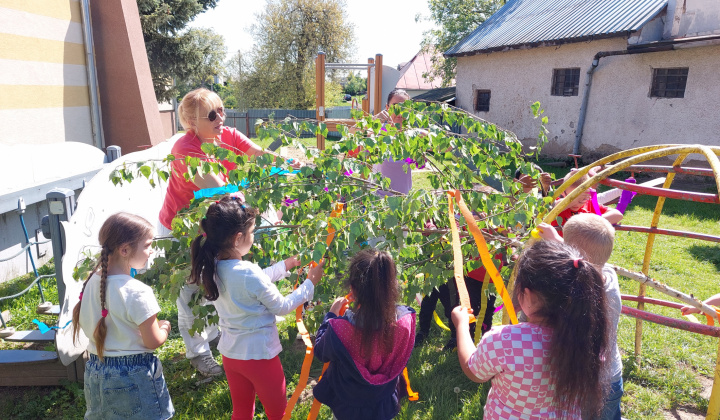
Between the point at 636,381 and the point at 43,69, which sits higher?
the point at 43,69

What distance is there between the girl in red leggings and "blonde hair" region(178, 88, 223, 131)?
874 mm

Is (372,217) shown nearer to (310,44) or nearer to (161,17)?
(161,17)

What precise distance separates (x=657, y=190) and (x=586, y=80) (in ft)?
36.2

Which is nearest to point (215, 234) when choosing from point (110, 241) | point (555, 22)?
point (110, 241)

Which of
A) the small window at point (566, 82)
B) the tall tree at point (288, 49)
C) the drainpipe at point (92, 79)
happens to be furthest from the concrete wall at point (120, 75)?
the tall tree at point (288, 49)

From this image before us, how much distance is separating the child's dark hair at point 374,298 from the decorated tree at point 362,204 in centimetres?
24

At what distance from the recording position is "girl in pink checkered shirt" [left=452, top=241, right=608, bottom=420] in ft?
4.60

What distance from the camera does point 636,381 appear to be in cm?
314

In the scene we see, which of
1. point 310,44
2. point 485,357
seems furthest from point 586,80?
point 310,44

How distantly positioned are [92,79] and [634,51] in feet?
35.7

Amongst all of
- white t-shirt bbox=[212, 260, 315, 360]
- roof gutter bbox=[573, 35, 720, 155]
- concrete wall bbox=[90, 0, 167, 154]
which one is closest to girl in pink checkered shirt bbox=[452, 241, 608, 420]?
white t-shirt bbox=[212, 260, 315, 360]

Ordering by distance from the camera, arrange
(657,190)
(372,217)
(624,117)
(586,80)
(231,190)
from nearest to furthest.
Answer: (372,217) → (657,190) → (231,190) → (624,117) → (586,80)

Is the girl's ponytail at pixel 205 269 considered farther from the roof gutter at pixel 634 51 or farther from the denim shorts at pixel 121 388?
the roof gutter at pixel 634 51

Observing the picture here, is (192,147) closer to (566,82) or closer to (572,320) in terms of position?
(572,320)
